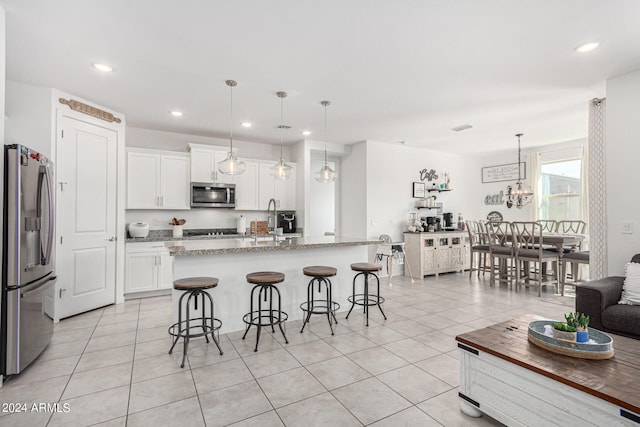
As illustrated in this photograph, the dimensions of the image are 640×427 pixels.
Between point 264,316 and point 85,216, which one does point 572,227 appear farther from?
point 85,216

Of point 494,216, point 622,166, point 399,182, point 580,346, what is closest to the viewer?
point 580,346

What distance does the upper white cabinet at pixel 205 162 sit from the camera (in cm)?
540

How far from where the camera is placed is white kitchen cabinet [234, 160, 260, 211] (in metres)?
5.88

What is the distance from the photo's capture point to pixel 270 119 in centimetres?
494

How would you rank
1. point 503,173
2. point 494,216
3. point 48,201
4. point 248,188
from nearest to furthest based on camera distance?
point 48,201, point 248,188, point 503,173, point 494,216

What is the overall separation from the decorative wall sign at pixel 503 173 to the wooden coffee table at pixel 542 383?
6080 millimetres

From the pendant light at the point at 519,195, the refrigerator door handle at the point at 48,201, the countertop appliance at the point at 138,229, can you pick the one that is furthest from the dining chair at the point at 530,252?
the refrigerator door handle at the point at 48,201

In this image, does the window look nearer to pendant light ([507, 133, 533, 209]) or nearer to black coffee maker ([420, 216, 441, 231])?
pendant light ([507, 133, 533, 209])

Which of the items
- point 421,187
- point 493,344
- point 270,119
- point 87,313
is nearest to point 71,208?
point 87,313

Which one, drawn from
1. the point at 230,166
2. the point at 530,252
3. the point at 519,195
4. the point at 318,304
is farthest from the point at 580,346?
the point at 519,195

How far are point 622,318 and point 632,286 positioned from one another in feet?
1.36

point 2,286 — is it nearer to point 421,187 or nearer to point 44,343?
point 44,343

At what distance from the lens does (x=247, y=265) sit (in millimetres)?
3545

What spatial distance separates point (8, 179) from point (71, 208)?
1.64 metres
